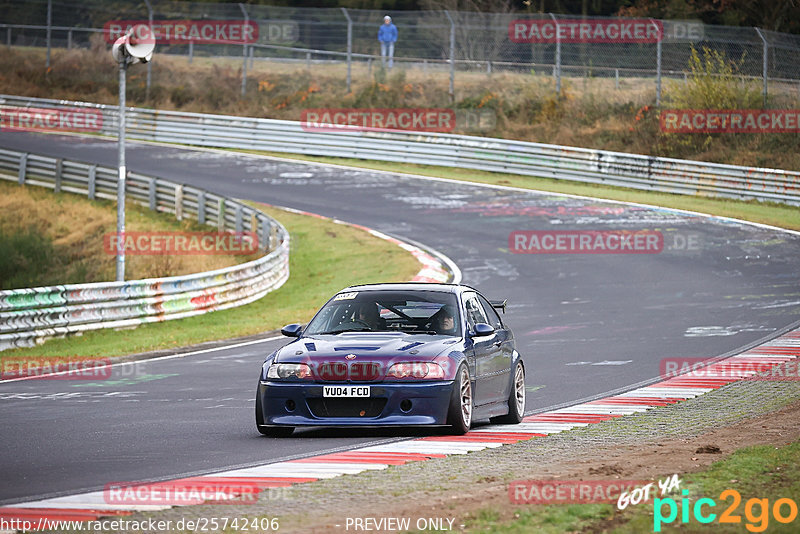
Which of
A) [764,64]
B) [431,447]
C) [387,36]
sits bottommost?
[431,447]

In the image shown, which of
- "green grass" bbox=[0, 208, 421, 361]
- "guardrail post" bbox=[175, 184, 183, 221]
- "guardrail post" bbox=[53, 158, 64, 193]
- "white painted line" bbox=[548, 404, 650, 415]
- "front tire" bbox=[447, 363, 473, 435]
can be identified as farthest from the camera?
"guardrail post" bbox=[53, 158, 64, 193]

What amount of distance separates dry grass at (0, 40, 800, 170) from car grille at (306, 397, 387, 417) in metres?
29.3

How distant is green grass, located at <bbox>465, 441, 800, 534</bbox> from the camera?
6.11 m

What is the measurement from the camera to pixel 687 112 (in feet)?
131

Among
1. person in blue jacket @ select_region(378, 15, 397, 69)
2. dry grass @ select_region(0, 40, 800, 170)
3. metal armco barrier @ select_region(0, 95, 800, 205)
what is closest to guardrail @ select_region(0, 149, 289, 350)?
metal armco barrier @ select_region(0, 95, 800, 205)

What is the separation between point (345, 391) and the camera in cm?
1007

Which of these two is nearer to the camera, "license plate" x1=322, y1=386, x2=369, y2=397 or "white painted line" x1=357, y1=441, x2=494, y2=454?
"white painted line" x1=357, y1=441, x2=494, y2=454

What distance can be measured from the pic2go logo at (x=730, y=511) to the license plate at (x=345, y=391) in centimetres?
371

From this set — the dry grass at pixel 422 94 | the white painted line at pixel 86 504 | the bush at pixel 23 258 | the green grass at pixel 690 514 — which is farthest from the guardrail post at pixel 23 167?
the green grass at pixel 690 514

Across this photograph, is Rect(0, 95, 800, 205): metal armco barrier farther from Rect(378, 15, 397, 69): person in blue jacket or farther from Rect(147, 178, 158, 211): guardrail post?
Rect(147, 178, 158, 211): guardrail post

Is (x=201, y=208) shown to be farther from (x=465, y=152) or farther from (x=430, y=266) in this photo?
(x=465, y=152)

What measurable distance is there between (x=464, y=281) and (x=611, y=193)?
1364 centimetres

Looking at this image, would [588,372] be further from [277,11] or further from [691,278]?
[277,11]

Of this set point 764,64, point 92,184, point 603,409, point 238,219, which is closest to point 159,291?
point 238,219
